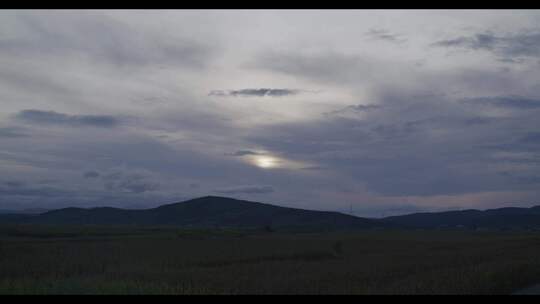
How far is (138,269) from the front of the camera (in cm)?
3388
